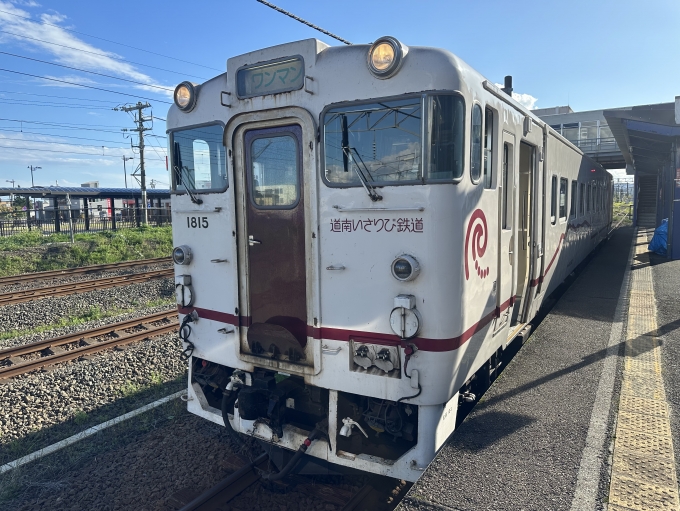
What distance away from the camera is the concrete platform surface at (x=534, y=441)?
327 cm

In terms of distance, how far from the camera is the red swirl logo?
3.72 m

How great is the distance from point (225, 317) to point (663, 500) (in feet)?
11.4

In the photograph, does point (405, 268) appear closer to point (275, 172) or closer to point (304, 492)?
point (275, 172)

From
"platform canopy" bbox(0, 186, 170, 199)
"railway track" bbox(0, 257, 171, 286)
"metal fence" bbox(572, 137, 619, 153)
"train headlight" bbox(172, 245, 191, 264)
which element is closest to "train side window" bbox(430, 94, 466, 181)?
"train headlight" bbox(172, 245, 191, 264)

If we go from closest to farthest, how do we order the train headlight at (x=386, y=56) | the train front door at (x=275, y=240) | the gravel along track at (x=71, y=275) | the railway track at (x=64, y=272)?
the train headlight at (x=386, y=56)
the train front door at (x=275, y=240)
the gravel along track at (x=71, y=275)
the railway track at (x=64, y=272)

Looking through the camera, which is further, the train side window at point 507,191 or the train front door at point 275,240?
the train side window at point 507,191

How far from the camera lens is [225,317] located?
452 cm

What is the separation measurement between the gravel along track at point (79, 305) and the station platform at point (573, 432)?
838 cm

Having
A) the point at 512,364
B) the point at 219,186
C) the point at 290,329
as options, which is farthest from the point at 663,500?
the point at 219,186

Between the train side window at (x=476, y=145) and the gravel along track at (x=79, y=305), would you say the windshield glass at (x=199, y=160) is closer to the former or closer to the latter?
the train side window at (x=476, y=145)

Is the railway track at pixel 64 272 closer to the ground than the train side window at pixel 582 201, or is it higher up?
closer to the ground

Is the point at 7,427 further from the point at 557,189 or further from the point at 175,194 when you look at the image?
the point at 557,189

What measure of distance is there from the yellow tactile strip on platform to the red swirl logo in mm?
1656

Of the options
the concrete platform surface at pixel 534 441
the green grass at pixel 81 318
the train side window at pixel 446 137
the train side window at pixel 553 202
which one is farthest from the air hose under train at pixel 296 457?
the green grass at pixel 81 318
